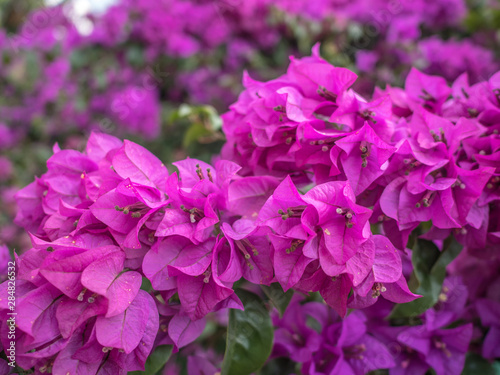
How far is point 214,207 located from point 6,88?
2.50 meters

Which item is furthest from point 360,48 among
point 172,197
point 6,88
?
point 6,88

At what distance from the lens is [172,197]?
46 cm

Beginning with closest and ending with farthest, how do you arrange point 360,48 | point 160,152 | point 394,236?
point 394,236 → point 360,48 → point 160,152

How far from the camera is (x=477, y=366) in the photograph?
0.66 metres

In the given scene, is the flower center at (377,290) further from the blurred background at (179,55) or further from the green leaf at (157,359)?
the blurred background at (179,55)

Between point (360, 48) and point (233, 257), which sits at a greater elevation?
point (233, 257)

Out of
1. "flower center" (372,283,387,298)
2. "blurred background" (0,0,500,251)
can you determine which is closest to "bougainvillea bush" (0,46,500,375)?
"flower center" (372,283,387,298)

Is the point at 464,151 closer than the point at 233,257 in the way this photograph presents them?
No

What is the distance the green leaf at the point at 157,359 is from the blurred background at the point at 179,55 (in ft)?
3.39

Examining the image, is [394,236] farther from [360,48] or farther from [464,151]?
[360,48]

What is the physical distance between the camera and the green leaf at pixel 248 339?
496 mm

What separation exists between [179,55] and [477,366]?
5.52 ft

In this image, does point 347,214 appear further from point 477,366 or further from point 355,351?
point 477,366

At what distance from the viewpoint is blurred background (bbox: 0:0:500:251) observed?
5.60ft
